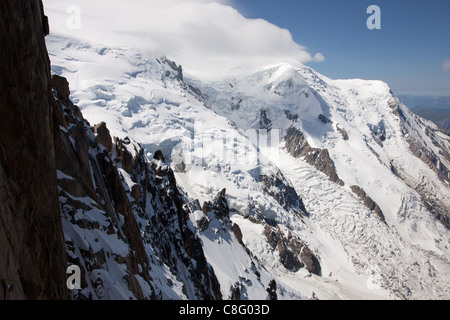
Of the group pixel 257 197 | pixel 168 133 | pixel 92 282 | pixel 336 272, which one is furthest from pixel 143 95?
pixel 92 282

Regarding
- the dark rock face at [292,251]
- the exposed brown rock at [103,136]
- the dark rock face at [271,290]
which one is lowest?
the dark rock face at [292,251]

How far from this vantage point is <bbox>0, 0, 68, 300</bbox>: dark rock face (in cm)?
916

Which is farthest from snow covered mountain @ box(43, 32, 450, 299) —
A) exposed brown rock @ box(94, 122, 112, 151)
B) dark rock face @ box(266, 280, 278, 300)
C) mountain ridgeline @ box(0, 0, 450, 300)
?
mountain ridgeline @ box(0, 0, 450, 300)

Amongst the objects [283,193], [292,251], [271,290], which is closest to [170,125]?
[283,193]

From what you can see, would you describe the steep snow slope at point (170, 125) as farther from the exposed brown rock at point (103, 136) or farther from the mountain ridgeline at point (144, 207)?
the exposed brown rock at point (103, 136)

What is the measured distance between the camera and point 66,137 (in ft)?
75.0

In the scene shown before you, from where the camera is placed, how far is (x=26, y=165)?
10398 mm

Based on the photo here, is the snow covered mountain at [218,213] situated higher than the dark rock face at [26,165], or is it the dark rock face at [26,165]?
the dark rock face at [26,165]

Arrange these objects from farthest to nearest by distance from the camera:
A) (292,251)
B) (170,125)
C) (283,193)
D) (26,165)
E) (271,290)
Answer: (283,193) < (170,125) < (292,251) < (271,290) < (26,165)

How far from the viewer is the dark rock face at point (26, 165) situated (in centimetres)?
916

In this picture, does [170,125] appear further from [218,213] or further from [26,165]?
[26,165]

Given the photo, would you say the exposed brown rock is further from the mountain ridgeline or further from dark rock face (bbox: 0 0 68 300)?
dark rock face (bbox: 0 0 68 300)

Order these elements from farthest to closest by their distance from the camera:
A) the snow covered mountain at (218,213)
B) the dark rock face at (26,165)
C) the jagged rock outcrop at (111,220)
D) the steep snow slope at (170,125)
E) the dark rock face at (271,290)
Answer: the steep snow slope at (170,125) → the dark rock face at (271,290) → the snow covered mountain at (218,213) → the jagged rock outcrop at (111,220) → the dark rock face at (26,165)

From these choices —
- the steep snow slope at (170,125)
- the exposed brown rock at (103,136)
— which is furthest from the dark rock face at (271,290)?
the exposed brown rock at (103,136)
